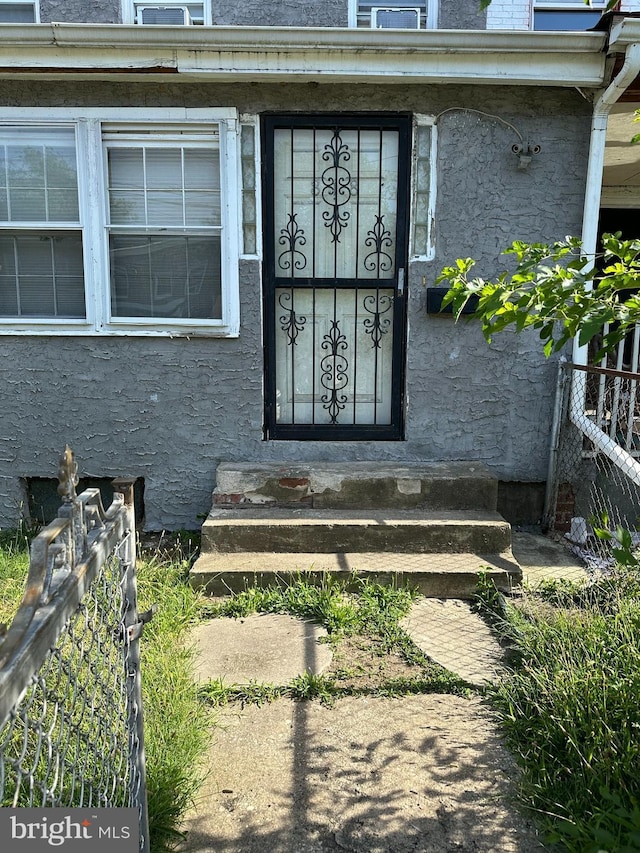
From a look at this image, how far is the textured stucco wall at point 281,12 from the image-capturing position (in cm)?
489

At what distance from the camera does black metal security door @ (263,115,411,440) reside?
4836mm

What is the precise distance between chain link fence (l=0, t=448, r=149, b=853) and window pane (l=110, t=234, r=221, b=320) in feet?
10.6

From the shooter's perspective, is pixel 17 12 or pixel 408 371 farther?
pixel 17 12

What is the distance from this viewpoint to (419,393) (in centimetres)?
498

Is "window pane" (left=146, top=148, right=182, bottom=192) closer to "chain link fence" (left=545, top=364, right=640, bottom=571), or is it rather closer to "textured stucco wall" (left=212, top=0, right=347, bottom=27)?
"textured stucco wall" (left=212, top=0, right=347, bottom=27)

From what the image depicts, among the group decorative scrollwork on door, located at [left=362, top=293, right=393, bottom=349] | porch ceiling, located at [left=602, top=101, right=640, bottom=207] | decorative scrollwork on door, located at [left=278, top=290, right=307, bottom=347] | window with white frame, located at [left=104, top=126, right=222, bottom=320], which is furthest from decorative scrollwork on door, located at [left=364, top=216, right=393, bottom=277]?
porch ceiling, located at [left=602, top=101, right=640, bottom=207]

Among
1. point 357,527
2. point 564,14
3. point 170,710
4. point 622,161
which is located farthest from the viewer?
point 622,161

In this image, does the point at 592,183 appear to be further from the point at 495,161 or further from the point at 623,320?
the point at 623,320

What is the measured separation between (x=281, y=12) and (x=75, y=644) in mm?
4936

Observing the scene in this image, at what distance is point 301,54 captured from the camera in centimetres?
438

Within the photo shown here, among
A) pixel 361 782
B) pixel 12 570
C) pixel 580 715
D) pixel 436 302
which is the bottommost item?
pixel 361 782

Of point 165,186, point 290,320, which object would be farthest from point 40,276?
point 290,320

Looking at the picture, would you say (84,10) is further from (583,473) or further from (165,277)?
(583,473)

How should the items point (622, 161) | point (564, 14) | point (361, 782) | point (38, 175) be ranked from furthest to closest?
1. point (622, 161)
2. point (564, 14)
3. point (38, 175)
4. point (361, 782)
